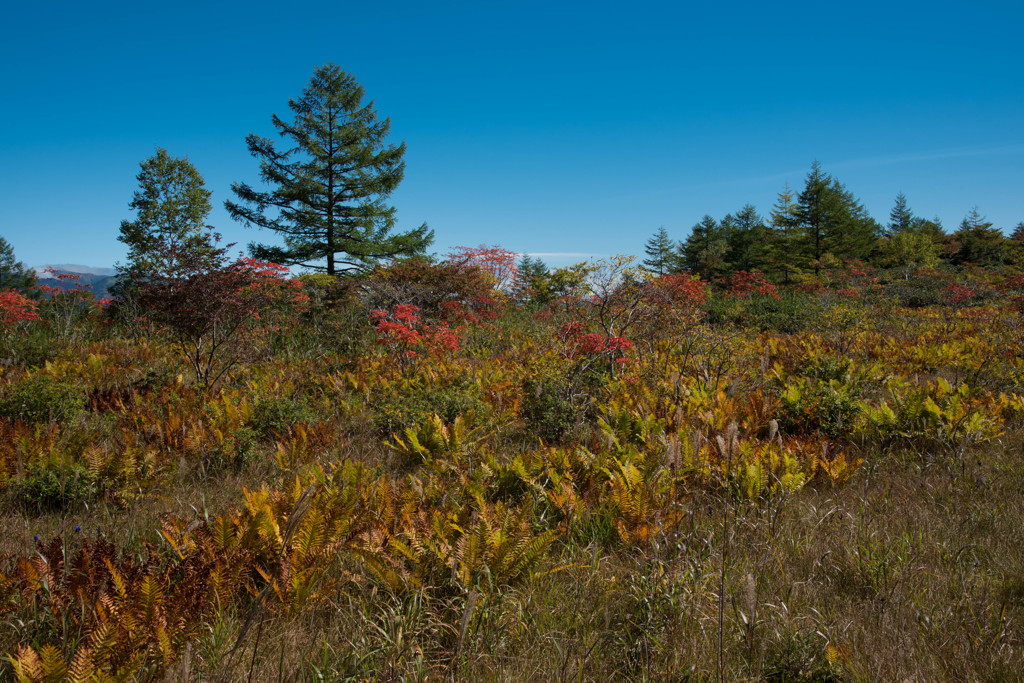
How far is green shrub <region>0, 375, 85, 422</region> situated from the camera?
13.9ft

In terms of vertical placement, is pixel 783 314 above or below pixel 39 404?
above

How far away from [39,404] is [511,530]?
455cm

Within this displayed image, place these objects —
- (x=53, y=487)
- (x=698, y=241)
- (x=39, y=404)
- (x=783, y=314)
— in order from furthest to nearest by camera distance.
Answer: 1. (x=698, y=241)
2. (x=783, y=314)
3. (x=39, y=404)
4. (x=53, y=487)

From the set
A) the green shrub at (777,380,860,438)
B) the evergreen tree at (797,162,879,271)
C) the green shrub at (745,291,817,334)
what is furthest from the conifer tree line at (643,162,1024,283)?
the green shrub at (777,380,860,438)

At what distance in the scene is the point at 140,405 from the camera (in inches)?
179

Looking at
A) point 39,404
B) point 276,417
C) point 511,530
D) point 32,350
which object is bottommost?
point 511,530

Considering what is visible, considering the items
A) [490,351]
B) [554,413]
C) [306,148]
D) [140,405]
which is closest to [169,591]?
[554,413]

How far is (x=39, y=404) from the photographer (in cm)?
425

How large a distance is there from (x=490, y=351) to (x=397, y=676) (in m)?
6.92

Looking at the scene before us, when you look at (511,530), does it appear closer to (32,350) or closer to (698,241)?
(32,350)

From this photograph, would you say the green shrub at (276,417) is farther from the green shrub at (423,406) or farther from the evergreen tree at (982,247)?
the evergreen tree at (982,247)

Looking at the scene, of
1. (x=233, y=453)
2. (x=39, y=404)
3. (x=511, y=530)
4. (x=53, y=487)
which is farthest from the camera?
(x=39, y=404)

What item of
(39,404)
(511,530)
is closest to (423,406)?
(511,530)

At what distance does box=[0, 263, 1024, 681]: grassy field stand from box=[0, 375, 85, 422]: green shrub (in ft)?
0.07
